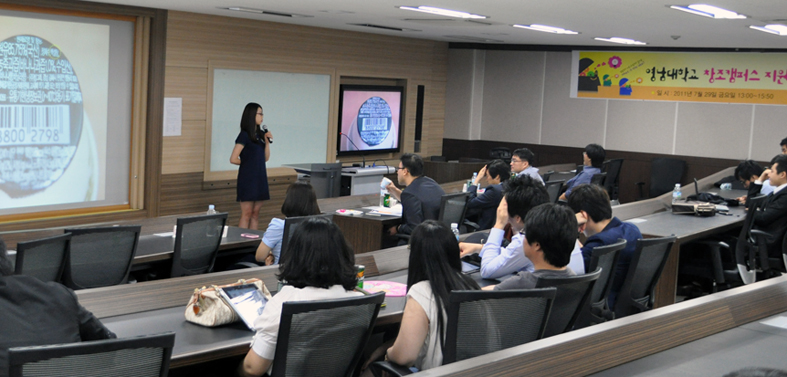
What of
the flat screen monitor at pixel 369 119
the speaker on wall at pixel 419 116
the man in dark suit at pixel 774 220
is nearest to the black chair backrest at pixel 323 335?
the man in dark suit at pixel 774 220

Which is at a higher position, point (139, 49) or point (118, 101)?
point (139, 49)

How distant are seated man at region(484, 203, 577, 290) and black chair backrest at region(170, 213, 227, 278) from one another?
212 cm

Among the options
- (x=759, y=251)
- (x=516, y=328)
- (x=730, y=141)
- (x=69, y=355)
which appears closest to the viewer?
(x=69, y=355)

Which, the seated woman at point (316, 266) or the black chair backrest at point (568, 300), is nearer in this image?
the seated woman at point (316, 266)

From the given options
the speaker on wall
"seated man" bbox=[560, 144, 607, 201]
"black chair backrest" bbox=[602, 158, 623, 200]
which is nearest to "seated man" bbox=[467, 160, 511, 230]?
"seated man" bbox=[560, 144, 607, 201]

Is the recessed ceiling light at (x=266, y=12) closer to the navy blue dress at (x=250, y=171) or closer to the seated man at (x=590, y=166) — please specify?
the navy blue dress at (x=250, y=171)

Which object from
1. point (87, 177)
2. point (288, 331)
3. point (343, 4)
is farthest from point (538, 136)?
point (288, 331)

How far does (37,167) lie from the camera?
6871mm

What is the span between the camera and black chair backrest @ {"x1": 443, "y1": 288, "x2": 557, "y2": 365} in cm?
255

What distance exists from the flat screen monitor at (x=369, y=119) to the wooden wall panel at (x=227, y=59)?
181 millimetres

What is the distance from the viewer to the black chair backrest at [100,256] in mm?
3977

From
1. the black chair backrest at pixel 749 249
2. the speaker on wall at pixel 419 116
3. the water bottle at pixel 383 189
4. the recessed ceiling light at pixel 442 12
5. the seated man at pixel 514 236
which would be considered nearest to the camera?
the seated man at pixel 514 236

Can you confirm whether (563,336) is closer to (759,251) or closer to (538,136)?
(759,251)

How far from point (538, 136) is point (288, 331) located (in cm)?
975
